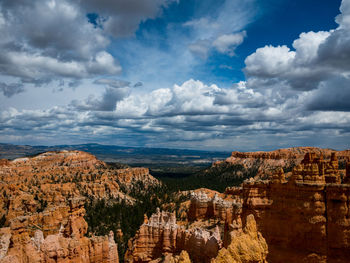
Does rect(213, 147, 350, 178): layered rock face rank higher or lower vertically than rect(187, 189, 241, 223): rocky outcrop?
higher

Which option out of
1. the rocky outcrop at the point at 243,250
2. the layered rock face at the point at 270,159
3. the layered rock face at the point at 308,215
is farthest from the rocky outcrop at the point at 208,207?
the layered rock face at the point at 270,159

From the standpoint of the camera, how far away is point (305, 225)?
75.9 ft

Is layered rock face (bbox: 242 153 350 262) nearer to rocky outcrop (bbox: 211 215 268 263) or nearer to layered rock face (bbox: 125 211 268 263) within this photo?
layered rock face (bbox: 125 211 268 263)

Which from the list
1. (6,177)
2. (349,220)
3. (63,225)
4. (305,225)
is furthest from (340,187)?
(6,177)

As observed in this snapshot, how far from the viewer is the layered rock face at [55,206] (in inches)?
738

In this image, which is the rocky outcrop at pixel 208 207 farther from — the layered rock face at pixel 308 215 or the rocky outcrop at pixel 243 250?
the rocky outcrop at pixel 243 250

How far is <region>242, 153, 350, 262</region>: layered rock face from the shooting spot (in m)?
22.0

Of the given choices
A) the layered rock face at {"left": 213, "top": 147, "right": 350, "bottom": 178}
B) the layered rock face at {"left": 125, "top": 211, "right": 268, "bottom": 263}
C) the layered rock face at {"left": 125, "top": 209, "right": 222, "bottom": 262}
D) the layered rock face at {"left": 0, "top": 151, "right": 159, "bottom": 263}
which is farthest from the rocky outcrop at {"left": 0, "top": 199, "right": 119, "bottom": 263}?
the layered rock face at {"left": 213, "top": 147, "right": 350, "bottom": 178}

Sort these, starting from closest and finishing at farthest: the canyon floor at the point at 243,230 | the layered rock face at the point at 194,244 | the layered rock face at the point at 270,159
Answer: the layered rock face at the point at 194,244, the canyon floor at the point at 243,230, the layered rock face at the point at 270,159

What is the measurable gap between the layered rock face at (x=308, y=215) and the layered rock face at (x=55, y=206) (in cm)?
1493

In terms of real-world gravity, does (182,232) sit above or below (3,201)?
above

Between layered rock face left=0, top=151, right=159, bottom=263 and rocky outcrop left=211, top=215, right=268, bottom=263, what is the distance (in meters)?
11.4

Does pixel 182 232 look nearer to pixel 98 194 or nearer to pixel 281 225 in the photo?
pixel 281 225

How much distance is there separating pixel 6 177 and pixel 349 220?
102 metres
